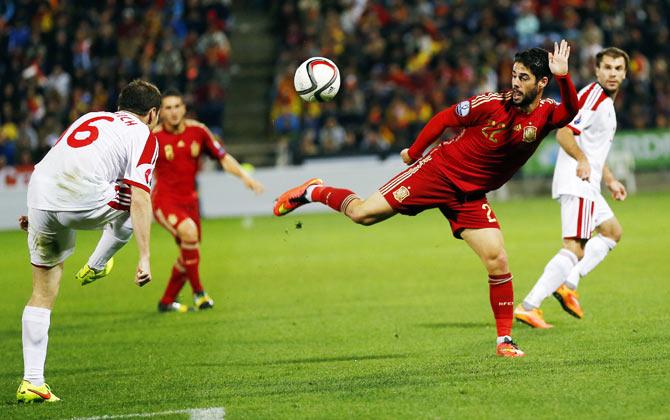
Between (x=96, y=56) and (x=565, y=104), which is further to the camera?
(x=96, y=56)

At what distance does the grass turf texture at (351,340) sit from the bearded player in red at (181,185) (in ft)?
1.31

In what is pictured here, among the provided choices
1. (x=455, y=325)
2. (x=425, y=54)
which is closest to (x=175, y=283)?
(x=455, y=325)

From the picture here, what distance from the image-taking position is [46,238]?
23.4 ft

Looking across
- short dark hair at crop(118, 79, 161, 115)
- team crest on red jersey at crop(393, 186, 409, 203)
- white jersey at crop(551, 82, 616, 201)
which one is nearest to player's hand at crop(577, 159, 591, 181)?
white jersey at crop(551, 82, 616, 201)

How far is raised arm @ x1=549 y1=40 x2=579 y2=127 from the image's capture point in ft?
23.9

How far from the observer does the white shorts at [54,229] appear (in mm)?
7055

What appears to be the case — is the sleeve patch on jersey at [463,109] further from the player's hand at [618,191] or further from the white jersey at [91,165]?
the player's hand at [618,191]

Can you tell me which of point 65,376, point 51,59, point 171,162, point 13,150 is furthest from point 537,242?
point 51,59

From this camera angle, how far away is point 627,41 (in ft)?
89.1

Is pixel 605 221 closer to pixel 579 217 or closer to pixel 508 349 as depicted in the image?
pixel 579 217

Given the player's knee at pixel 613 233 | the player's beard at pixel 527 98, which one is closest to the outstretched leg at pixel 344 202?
the player's beard at pixel 527 98

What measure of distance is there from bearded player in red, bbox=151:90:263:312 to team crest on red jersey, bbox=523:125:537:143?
4337 mm

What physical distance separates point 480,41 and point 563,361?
66.4ft

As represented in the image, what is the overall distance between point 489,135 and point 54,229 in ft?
10.2
